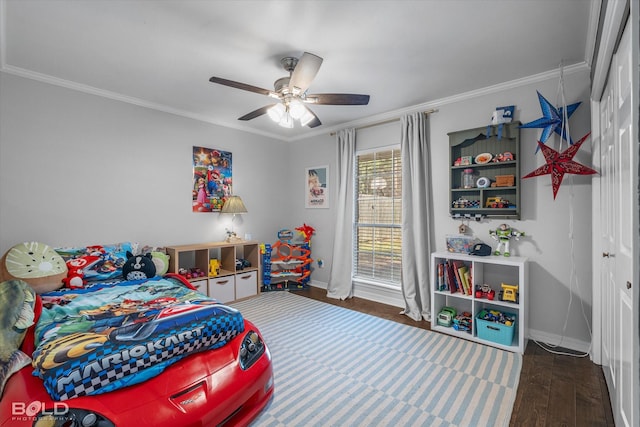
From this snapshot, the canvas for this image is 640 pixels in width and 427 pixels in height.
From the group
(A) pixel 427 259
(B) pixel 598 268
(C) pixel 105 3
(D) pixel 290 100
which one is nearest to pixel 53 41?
(C) pixel 105 3

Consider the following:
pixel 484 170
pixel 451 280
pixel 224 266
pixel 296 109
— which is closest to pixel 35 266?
pixel 224 266

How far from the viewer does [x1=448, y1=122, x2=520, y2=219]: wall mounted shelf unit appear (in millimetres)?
2922

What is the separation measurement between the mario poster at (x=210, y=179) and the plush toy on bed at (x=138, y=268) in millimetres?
1084

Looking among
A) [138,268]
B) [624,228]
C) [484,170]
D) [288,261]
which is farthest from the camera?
[288,261]

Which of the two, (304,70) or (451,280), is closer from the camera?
(304,70)

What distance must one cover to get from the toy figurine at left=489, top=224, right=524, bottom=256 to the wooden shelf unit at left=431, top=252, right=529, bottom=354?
0.12m

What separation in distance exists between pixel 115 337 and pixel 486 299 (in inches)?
119

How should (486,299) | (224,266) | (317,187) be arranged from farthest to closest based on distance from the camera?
(317,187) → (224,266) → (486,299)

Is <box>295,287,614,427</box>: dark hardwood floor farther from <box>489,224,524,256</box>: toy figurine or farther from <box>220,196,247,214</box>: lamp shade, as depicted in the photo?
<box>220,196,247,214</box>: lamp shade

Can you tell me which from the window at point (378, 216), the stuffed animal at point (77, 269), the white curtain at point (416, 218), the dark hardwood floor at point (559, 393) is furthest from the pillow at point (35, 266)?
the dark hardwood floor at point (559, 393)

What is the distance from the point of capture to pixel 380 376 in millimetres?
2236

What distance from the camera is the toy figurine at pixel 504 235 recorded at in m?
2.90

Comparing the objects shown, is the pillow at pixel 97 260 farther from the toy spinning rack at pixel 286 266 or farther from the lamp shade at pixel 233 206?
the toy spinning rack at pixel 286 266

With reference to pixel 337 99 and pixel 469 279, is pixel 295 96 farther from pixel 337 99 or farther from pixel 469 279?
pixel 469 279
